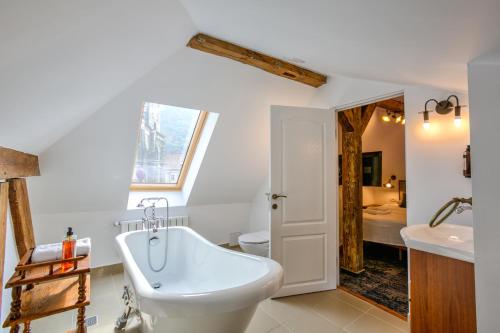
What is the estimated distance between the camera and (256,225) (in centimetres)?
420

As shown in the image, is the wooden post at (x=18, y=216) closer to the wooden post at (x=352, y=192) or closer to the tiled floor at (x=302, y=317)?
the tiled floor at (x=302, y=317)

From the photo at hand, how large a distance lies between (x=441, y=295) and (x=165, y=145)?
3.20 metres

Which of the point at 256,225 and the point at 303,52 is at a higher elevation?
the point at 303,52

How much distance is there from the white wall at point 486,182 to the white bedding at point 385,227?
2486mm

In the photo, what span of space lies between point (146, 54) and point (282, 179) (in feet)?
5.40

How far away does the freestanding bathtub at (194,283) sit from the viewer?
125 cm

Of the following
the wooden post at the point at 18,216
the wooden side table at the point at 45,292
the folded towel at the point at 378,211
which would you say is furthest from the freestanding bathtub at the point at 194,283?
the folded towel at the point at 378,211

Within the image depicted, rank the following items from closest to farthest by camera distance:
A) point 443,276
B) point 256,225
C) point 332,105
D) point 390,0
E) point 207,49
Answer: point 390,0 → point 443,276 → point 207,49 → point 332,105 → point 256,225

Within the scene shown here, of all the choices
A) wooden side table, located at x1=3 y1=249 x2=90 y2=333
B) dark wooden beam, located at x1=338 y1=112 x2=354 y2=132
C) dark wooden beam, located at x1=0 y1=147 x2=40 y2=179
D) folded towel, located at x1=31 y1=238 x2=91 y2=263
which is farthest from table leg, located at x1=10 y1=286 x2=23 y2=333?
dark wooden beam, located at x1=338 y1=112 x2=354 y2=132

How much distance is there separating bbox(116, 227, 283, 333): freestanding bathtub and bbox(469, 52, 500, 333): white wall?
0.96 m

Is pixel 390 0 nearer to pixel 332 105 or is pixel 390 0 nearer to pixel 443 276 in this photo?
pixel 443 276

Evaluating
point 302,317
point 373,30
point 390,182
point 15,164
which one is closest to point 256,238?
point 302,317

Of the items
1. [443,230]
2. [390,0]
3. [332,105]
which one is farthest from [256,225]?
[390,0]

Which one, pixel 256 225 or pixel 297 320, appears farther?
pixel 256 225
